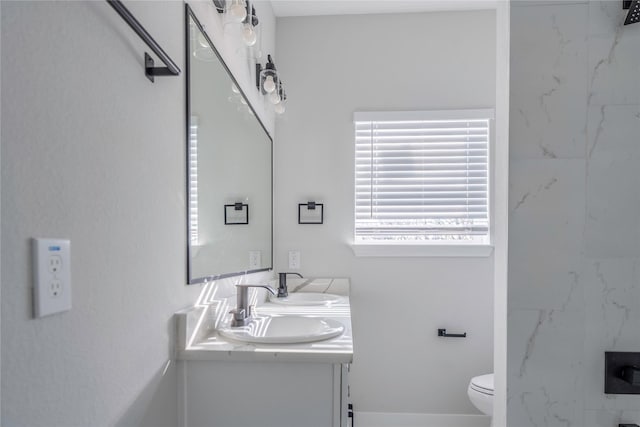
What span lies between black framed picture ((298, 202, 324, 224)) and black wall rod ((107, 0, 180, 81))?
1750 mm

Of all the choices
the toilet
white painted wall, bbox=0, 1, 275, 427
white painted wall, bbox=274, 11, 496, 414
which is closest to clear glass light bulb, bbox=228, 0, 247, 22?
white painted wall, bbox=0, 1, 275, 427

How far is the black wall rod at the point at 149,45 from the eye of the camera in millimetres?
759

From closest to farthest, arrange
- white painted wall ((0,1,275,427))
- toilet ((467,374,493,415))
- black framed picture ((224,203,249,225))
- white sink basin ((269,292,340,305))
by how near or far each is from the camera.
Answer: white painted wall ((0,1,275,427)), black framed picture ((224,203,249,225)), toilet ((467,374,493,415)), white sink basin ((269,292,340,305))

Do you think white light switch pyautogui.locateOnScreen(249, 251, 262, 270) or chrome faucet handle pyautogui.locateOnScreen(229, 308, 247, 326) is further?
white light switch pyautogui.locateOnScreen(249, 251, 262, 270)

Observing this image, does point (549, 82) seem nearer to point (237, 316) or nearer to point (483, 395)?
point (237, 316)

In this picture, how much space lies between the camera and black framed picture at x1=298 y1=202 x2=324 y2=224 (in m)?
2.66

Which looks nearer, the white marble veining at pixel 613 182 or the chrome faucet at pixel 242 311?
the white marble veining at pixel 613 182

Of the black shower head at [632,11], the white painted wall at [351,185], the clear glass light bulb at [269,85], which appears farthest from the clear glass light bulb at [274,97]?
the black shower head at [632,11]

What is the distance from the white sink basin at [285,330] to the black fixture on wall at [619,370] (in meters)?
0.75

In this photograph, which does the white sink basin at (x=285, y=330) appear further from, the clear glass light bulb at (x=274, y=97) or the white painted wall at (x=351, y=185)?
the clear glass light bulb at (x=274, y=97)

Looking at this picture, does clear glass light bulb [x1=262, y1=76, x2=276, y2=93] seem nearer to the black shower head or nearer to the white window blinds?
the white window blinds

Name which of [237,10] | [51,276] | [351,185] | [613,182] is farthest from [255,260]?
[613,182]

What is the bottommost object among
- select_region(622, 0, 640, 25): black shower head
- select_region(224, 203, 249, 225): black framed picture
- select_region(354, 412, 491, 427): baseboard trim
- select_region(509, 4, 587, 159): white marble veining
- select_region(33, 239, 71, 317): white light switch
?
select_region(354, 412, 491, 427): baseboard trim

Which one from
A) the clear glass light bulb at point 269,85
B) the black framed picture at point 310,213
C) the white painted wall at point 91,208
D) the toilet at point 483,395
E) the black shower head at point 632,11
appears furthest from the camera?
the black framed picture at point 310,213
